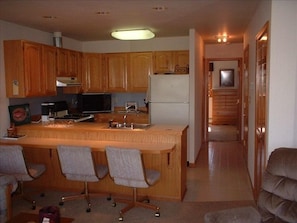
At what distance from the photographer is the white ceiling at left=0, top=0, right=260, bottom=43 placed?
357 cm

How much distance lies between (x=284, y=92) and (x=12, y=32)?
389 centimetres

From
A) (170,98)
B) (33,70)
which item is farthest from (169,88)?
(33,70)

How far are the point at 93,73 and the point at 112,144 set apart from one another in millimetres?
2785

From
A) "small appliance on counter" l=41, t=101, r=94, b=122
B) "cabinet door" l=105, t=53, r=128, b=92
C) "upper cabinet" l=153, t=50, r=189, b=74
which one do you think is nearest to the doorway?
"upper cabinet" l=153, t=50, r=189, b=74

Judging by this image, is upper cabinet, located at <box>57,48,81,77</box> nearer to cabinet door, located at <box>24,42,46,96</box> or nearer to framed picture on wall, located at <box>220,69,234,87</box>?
cabinet door, located at <box>24,42,46,96</box>

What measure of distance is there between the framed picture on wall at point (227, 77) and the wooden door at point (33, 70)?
7.57 m

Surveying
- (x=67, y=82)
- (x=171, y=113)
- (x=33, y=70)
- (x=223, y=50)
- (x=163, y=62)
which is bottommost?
(x=171, y=113)

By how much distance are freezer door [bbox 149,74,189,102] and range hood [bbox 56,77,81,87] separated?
145cm

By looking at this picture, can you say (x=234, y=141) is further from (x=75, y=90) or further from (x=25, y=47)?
(x=25, y=47)

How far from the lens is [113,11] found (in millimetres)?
3945

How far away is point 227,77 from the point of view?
11.0 meters

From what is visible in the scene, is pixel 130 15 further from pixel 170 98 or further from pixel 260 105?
pixel 260 105

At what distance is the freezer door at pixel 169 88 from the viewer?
17.7 ft

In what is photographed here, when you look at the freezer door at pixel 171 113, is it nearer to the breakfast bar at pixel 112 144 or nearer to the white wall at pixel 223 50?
the breakfast bar at pixel 112 144
